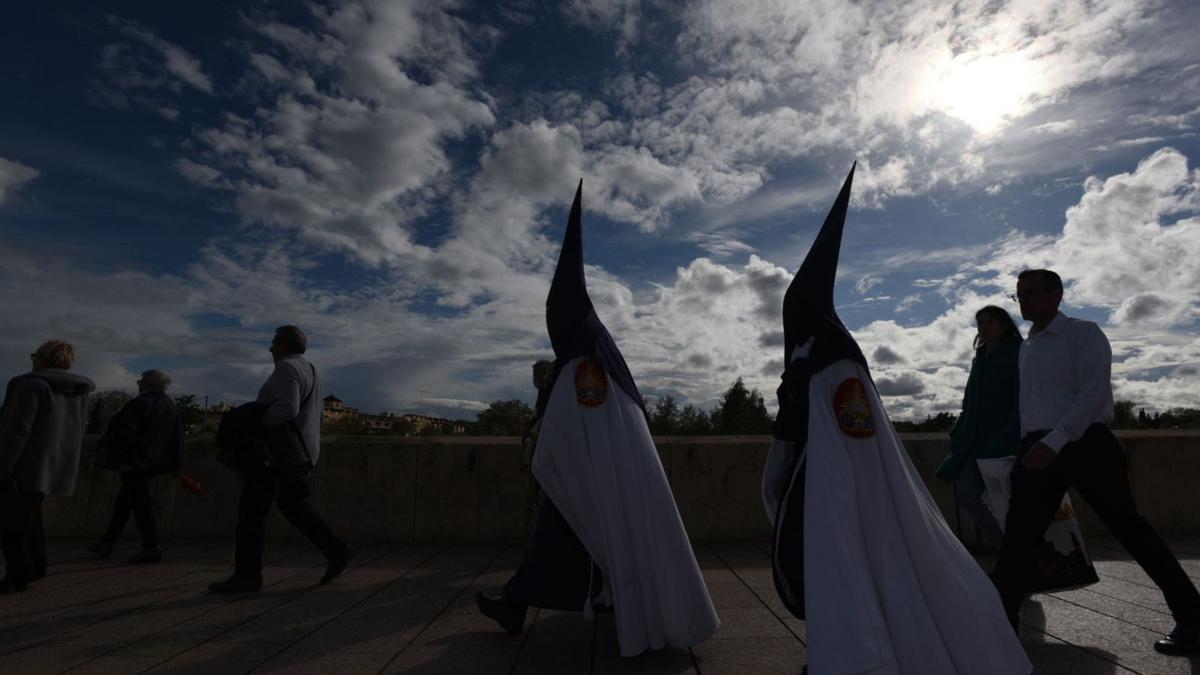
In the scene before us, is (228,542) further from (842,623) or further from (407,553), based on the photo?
(842,623)

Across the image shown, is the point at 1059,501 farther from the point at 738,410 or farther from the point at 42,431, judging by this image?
the point at 738,410

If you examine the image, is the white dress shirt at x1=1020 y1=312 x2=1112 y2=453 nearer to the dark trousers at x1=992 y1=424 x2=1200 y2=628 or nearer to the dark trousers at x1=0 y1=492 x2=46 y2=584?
the dark trousers at x1=992 y1=424 x2=1200 y2=628

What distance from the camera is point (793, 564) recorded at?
2.99m

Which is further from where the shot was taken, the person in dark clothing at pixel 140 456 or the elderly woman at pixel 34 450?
the person in dark clothing at pixel 140 456

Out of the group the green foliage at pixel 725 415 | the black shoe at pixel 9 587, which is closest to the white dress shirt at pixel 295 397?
the black shoe at pixel 9 587

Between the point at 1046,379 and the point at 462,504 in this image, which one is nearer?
the point at 1046,379

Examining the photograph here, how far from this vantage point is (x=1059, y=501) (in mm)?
3646

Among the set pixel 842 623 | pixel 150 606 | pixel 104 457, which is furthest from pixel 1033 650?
pixel 104 457

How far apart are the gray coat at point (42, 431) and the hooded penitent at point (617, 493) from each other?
3848 millimetres

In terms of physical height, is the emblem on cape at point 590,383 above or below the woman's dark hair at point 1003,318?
below

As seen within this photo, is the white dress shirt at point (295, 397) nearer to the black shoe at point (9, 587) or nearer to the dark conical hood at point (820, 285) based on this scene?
the black shoe at point (9, 587)

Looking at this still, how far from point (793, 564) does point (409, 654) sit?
195 cm

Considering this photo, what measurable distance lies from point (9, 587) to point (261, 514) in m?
1.76

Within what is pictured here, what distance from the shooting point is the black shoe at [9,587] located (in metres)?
5.07
